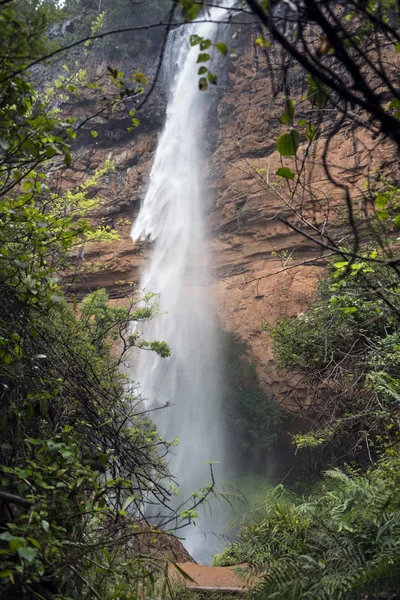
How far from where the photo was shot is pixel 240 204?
56.1 ft

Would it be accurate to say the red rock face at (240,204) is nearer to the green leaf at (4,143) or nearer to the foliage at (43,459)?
the foliage at (43,459)

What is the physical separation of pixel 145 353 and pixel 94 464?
14728mm

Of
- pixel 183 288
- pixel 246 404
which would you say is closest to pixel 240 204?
pixel 183 288

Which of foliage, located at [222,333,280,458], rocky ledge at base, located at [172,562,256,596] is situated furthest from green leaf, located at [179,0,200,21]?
foliage, located at [222,333,280,458]

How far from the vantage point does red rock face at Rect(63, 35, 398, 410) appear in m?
14.8

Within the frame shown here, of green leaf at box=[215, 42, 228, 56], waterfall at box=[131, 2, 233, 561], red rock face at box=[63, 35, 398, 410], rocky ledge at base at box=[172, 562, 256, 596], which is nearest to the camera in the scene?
green leaf at box=[215, 42, 228, 56]

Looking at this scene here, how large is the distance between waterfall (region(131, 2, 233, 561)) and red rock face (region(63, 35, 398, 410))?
0.59 metres

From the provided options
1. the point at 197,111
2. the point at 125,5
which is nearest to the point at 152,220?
the point at 197,111

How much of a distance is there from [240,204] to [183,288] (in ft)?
13.5

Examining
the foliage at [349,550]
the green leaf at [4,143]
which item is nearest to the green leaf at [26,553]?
the green leaf at [4,143]

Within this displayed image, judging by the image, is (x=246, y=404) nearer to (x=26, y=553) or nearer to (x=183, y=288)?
(x=183, y=288)

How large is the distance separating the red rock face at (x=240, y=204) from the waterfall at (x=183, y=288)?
0.59 m

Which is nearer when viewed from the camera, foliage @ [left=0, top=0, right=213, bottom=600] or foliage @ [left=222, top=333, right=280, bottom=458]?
foliage @ [left=0, top=0, right=213, bottom=600]

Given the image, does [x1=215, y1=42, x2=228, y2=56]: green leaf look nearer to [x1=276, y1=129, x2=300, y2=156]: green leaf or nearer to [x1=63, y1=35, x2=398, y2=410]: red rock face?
[x1=276, y1=129, x2=300, y2=156]: green leaf
